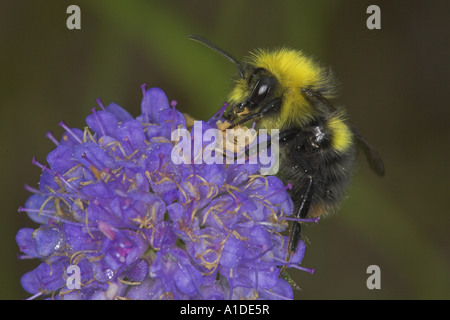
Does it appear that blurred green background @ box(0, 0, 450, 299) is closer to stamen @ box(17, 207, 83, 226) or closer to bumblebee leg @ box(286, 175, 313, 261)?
stamen @ box(17, 207, 83, 226)

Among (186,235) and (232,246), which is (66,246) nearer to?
(186,235)

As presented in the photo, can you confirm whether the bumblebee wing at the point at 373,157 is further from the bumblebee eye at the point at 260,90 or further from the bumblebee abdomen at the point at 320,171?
the bumblebee eye at the point at 260,90

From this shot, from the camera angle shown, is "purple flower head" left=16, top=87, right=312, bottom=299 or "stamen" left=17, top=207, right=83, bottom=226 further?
"stamen" left=17, top=207, right=83, bottom=226

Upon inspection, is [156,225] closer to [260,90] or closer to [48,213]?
[48,213]

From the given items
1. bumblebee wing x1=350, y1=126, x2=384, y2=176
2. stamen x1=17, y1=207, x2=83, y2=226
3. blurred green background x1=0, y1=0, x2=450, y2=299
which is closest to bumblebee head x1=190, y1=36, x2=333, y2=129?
bumblebee wing x1=350, y1=126, x2=384, y2=176

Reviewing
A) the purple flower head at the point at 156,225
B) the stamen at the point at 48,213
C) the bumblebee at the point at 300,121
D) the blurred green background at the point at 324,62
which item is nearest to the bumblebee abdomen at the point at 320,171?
the bumblebee at the point at 300,121

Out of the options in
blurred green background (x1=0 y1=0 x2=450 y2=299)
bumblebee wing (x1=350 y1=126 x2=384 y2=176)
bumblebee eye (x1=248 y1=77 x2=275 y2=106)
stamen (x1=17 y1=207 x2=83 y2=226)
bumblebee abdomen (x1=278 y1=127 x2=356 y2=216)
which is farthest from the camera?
blurred green background (x1=0 y1=0 x2=450 y2=299)

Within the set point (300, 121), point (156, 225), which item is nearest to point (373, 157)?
point (300, 121)
